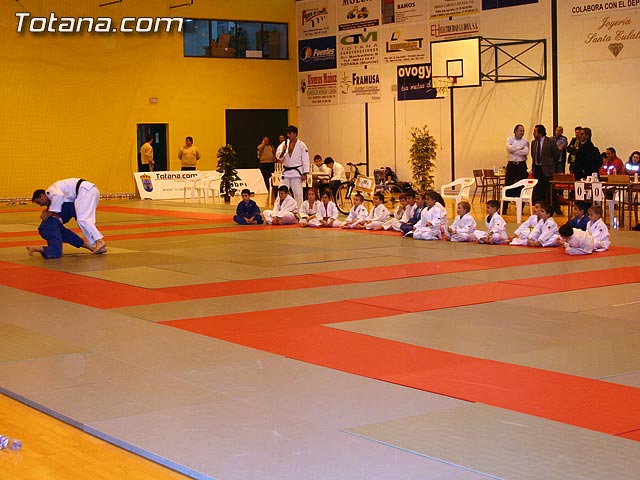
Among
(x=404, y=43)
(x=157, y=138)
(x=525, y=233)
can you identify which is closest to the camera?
(x=525, y=233)

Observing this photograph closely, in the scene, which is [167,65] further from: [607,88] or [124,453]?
[124,453]

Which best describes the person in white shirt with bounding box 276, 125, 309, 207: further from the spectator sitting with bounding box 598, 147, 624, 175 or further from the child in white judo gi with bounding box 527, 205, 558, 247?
the child in white judo gi with bounding box 527, 205, 558, 247

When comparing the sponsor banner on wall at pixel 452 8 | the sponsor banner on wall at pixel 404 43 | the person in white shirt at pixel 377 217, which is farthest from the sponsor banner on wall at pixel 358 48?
the person in white shirt at pixel 377 217

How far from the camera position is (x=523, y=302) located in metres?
10.2

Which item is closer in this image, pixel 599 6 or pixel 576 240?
pixel 576 240

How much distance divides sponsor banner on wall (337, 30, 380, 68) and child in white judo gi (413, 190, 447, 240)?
15.8 metres

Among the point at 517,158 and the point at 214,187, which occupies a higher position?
the point at 517,158

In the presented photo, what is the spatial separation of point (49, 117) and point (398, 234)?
1673 centimetres

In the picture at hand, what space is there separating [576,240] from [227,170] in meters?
15.6

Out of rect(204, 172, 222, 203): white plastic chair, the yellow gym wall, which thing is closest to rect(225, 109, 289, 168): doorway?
the yellow gym wall

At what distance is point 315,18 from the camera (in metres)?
34.5

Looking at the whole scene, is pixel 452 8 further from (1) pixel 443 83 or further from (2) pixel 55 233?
(2) pixel 55 233

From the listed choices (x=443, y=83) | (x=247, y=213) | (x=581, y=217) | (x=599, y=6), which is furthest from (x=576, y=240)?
(x=443, y=83)

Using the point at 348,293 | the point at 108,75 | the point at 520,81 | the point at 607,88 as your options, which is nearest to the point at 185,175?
the point at 108,75
